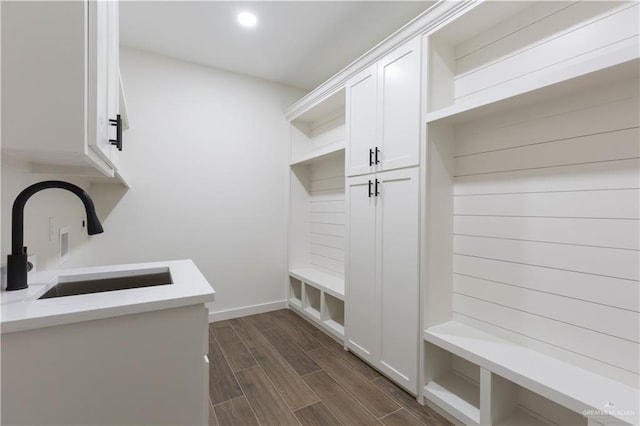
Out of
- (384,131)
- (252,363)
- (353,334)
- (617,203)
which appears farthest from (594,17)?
(252,363)

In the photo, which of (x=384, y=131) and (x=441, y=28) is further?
(x=384, y=131)

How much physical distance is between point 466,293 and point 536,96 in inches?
46.5

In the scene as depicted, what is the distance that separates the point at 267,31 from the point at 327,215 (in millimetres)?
1850

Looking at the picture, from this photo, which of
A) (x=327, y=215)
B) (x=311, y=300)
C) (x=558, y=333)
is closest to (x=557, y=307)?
(x=558, y=333)

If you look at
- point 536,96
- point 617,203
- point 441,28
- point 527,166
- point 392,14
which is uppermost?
point 392,14

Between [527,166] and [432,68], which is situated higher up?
[432,68]

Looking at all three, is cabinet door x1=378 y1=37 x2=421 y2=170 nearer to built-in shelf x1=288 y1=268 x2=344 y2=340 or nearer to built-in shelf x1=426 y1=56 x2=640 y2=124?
built-in shelf x1=426 y1=56 x2=640 y2=124

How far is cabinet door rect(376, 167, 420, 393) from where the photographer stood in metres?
1.80

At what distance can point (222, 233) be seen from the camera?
3.09 m

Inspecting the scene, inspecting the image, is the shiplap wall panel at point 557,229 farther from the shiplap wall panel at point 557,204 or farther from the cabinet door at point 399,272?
the cabinet door at point 399,272

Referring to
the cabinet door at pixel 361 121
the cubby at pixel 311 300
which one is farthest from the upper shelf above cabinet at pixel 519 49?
the cubby at pixel 311 300

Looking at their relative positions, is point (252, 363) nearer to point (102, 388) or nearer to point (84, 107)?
point (102, 388)

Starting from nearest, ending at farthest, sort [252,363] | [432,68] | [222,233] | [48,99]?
[48,99], [432,68], [252,363], [222,233]

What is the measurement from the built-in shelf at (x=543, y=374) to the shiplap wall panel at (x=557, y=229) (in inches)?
23.1
